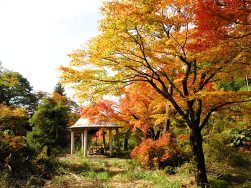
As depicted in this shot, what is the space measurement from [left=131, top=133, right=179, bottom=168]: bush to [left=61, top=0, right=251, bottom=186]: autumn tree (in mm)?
3540

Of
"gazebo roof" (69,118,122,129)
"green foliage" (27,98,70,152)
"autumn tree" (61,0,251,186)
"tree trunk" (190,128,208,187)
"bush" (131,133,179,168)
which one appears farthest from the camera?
"gazebo roof" (69,118,122,129)

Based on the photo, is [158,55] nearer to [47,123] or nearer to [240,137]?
[47,123]

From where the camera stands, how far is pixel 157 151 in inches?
576

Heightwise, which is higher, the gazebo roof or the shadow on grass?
the gazebo roof

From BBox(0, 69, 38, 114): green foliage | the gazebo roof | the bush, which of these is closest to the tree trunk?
the bush

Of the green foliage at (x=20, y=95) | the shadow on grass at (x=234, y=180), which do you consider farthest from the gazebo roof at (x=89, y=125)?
the green foliage at (x=20, y=95)

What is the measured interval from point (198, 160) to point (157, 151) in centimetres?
410

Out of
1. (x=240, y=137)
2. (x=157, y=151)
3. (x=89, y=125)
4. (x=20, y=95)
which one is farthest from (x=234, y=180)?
(x=20, y=95)

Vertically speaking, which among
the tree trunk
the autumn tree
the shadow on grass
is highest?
the autumn tree

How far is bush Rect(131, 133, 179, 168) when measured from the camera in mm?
14352

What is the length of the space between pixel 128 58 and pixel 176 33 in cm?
196

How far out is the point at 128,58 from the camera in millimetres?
10141

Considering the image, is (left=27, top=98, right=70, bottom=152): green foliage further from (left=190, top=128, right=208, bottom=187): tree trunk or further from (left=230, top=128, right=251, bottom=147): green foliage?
(left=230, top=128, right=251, bottom=147): green foliage

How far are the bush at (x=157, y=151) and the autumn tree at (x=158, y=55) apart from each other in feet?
11.6
